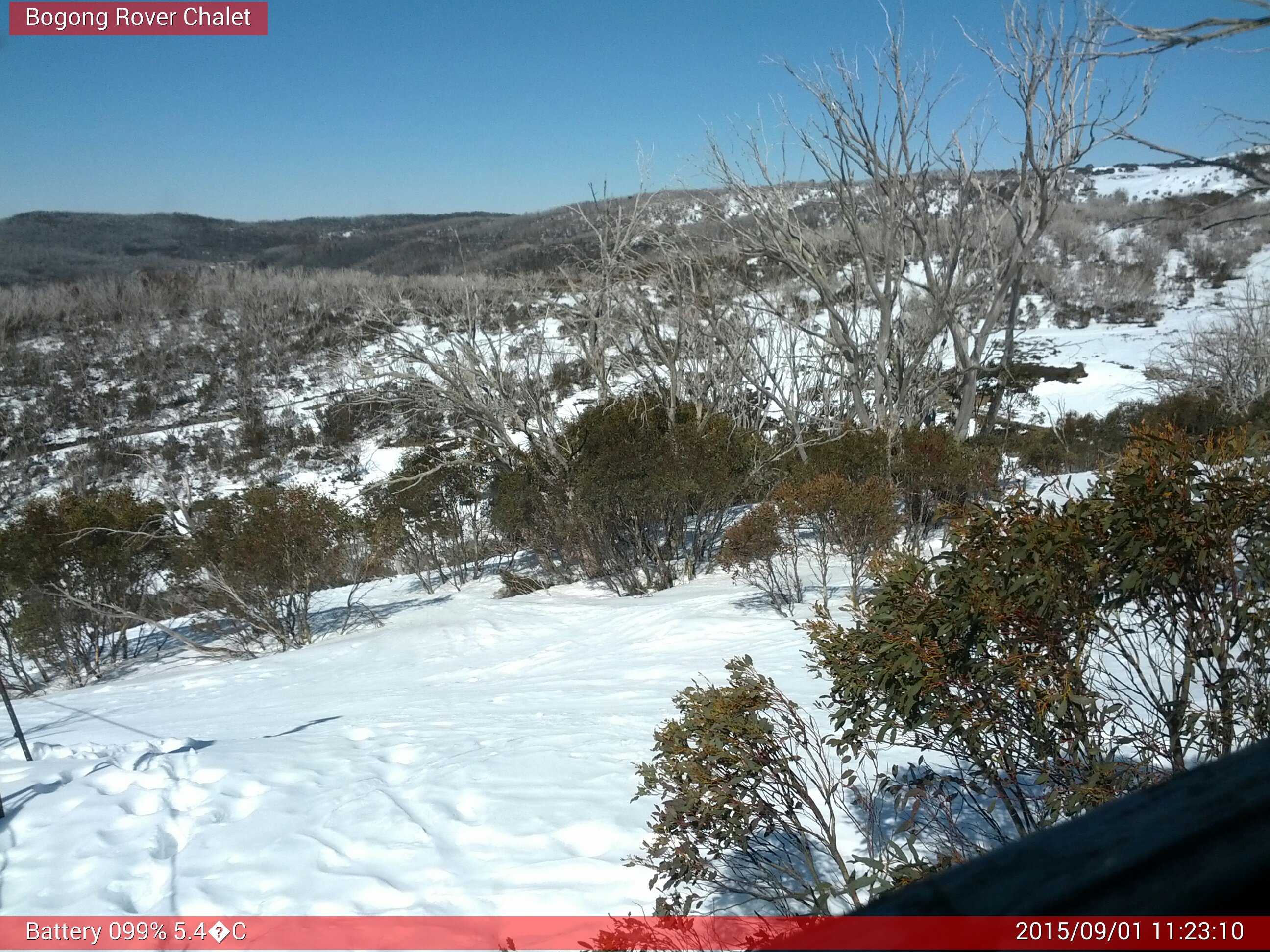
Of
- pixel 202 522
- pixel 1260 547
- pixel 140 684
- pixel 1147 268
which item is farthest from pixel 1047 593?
pixel 1147 268

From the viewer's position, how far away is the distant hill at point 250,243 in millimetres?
53250

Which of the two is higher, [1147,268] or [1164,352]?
[1147,268]

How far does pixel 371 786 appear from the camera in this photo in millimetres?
4605

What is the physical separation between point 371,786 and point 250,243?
77.1 meters

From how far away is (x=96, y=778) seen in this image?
4.38 m

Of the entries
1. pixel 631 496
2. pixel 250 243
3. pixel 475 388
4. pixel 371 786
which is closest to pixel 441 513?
pixel 475 388

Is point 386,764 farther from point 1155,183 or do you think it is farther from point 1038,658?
point 1155,183

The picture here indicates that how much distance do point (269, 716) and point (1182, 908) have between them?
7630mm

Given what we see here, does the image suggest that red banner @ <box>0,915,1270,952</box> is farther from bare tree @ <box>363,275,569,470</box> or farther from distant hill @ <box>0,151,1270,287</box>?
distant hill @ <box>0,151,1270,287</box>

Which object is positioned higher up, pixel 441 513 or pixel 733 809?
pixel 733 809

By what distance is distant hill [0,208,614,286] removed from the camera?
53250 millimetres

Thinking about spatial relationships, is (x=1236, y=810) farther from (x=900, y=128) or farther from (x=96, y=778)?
(x=900, y=128)

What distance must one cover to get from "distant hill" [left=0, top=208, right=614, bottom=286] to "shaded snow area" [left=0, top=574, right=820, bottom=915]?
1513 inches

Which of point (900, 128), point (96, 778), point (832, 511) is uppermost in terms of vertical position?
point (900, 128)
